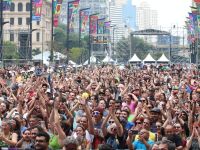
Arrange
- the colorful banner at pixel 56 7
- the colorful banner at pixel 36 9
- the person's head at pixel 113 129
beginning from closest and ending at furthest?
the person's head at pixel 113 129 < the colorful banner at pixel 36 9 < the colorful banner at pixel 56 7

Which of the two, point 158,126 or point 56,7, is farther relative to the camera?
point 56,7

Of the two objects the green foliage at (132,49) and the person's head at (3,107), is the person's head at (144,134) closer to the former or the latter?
the person's head at (3,107)

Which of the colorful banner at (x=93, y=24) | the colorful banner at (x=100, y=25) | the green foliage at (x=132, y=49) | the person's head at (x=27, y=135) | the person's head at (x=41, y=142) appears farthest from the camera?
the green foliage at (x=132, y=49)

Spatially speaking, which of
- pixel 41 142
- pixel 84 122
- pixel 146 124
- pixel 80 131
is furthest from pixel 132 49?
pixel 41 142

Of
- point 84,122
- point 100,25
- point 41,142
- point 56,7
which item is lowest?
point 84,122

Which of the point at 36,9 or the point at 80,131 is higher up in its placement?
the point at 36,9

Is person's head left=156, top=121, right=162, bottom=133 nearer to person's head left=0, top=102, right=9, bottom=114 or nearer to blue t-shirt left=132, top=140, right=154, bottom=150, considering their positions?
blue t-shirt left=132, top=140, right=154, bottom=150

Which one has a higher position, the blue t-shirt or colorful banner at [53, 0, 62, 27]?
colorful banner at [53, 0, 62, 27]

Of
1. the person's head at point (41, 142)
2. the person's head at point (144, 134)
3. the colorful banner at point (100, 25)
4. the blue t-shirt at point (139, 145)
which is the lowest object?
the blue t-shirt at point (139, 145)

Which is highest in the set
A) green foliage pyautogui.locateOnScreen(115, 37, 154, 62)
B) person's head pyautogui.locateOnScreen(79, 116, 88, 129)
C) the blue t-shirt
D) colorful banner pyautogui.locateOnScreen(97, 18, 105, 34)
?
colorful banner pyautogui.locateOnScreen(97, 18, 105, 34)

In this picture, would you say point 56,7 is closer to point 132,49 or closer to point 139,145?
point 139,145

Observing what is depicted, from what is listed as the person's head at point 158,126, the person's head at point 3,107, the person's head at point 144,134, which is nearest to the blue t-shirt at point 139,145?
the person's head at point 144,134

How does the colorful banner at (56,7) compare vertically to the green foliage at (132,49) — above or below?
above

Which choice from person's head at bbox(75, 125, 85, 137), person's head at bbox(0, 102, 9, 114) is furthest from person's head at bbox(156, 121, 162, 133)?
person's head at bbox(0, 102, 9, 114)
